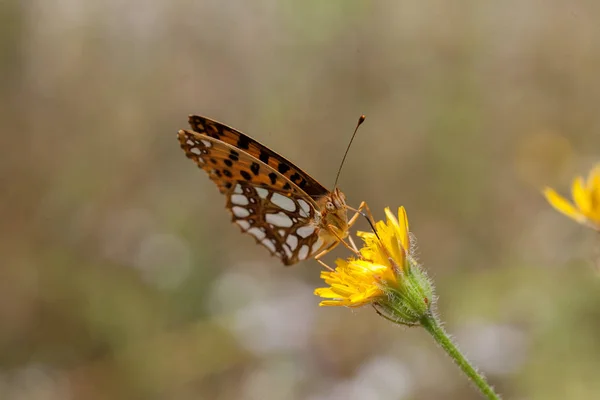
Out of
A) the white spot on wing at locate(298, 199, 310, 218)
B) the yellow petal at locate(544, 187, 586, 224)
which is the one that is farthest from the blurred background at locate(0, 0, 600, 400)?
the white spot on wing at locate(298, 199, 310, 218)

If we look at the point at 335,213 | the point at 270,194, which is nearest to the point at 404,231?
the point at 335,213

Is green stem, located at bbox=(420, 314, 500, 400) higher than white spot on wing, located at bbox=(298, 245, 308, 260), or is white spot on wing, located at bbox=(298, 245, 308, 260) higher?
white spot on wing, located at bbox=(298, 245, 308, 260)

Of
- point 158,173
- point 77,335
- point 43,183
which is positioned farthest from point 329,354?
point 43,183

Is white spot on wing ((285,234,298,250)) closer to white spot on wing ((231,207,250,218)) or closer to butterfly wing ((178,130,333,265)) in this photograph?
butterfly wing ((178,130,333,265))

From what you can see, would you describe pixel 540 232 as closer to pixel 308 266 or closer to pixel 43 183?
pixel 308 266

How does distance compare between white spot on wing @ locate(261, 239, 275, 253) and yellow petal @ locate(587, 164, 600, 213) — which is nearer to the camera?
yellow petal @ locate(587, 164, 600, 213)

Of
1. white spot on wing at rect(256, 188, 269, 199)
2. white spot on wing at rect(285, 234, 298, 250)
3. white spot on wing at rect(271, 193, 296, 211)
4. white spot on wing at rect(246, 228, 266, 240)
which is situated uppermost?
white spot on wing at rect(256, 188, 269, 199)
